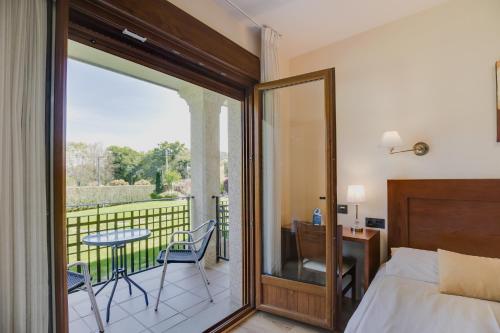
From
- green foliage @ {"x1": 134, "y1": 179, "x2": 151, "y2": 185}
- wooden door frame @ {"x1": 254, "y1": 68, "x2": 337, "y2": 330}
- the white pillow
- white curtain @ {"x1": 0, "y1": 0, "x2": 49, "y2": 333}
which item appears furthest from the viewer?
green foliage @ {"x1": 134, "y1": 179, "x2": 151, "y2": 185}

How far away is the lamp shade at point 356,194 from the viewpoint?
259cm

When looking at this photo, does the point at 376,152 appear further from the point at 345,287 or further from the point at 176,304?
the point at 176,304

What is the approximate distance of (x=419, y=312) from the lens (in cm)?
150

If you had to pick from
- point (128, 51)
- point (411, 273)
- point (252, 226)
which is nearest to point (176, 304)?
point (252, 226)

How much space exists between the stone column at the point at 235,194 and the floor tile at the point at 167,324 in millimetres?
555

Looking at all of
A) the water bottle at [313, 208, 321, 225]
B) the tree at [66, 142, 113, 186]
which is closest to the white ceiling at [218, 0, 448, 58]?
the water bottle at [313, 208, 321, 225]

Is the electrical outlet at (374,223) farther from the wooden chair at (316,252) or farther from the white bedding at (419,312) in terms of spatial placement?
the white bedding at (419,312)

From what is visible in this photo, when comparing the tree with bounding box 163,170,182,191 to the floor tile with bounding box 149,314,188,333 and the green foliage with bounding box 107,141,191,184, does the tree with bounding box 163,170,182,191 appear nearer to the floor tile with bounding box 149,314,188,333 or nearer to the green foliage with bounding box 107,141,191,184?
the green foliage with bounding box 107,141,191,184

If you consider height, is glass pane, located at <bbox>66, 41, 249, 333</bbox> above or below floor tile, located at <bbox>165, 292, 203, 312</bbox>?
above

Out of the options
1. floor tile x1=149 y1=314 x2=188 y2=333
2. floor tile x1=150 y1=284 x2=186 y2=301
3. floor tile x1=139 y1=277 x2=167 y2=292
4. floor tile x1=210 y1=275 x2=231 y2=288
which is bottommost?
floor tile x1=210 y1=275 x2=231 y2=288

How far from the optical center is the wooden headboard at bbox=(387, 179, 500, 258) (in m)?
2.14

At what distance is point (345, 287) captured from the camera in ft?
7.92

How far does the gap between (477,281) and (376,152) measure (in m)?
1.33

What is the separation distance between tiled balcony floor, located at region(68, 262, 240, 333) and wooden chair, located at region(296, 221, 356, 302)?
0.87 metres
